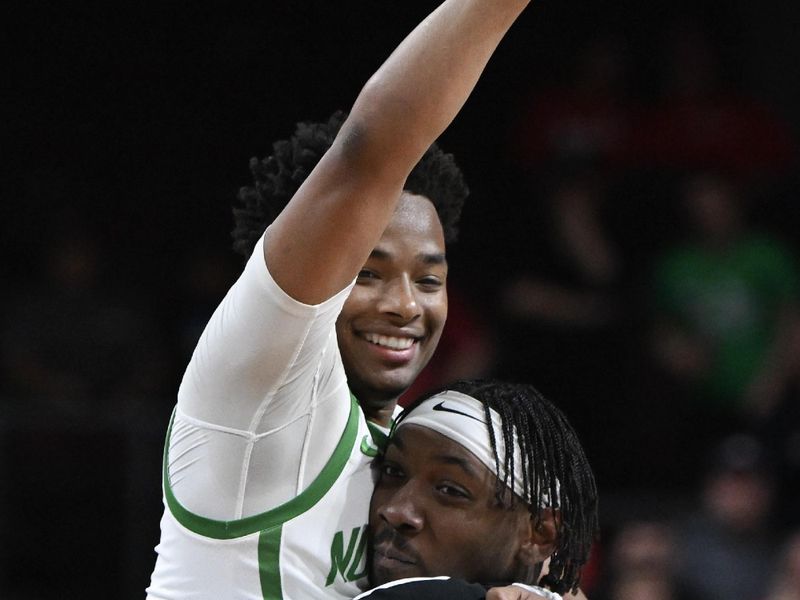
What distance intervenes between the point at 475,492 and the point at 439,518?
65mm

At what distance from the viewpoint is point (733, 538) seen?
16.3 feet

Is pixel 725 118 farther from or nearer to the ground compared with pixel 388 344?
farther from the ground

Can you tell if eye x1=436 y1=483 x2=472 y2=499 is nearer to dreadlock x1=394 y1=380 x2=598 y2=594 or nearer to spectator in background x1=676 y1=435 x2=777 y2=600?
dreadlock x1=394 y1=380 x2=598 y2=594

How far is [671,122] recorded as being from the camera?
5.95m

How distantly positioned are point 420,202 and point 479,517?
21.5 inches

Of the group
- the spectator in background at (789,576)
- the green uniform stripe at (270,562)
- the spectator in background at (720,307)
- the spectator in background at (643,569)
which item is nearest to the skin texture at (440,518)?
the green uniform stripe at (270,562)

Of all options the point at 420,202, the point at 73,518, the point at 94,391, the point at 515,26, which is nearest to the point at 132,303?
the point at 94,391

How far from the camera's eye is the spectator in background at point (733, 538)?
4914mm

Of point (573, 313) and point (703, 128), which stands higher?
point (703, 128)

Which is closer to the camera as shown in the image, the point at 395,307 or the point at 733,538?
the point at 395,307

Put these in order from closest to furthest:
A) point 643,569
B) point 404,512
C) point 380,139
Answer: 1. point 380,139
2. point 404,512
3. point 643,569

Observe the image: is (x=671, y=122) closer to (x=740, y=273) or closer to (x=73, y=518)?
(x=740, y=273)

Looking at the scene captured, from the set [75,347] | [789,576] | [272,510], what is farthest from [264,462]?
[75,347]

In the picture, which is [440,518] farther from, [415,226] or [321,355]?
[415,226]
